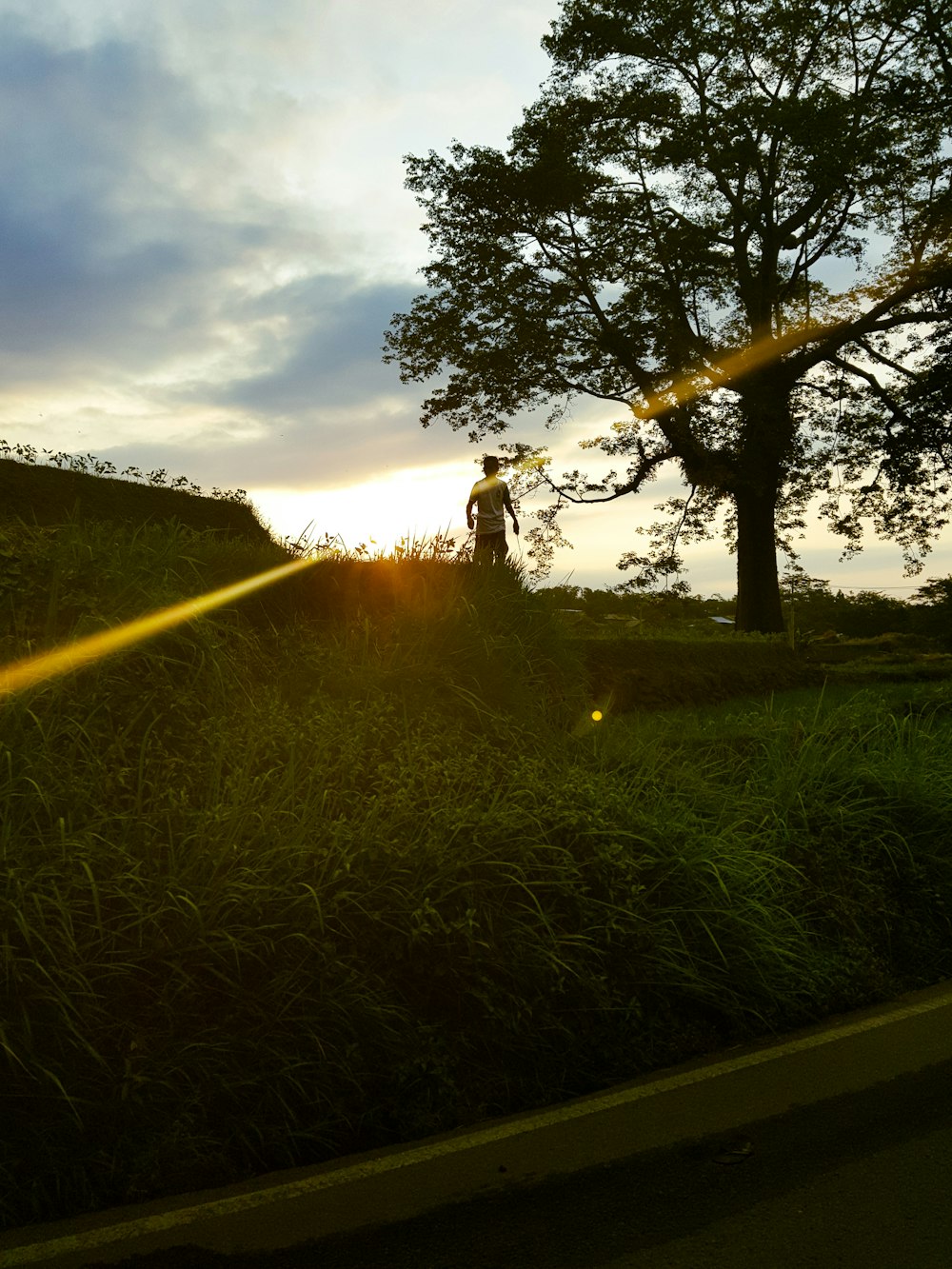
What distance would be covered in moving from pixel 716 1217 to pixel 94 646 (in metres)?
3.40

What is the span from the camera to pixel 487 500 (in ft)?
36.7

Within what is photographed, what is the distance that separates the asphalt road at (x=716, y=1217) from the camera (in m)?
Answer: 2.44

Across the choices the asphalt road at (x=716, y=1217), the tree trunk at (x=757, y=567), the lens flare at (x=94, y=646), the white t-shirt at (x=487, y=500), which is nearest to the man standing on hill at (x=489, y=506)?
the white t-shirt at (x=487, y=500)

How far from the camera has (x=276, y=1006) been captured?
314cm

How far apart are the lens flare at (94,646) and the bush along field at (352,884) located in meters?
0.07

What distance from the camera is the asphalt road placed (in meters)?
2.44

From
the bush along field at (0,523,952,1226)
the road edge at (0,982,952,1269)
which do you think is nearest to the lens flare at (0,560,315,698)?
the bush along field at (0,523,952,1226)

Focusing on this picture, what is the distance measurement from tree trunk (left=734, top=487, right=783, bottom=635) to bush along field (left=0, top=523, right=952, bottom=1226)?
15377 mm

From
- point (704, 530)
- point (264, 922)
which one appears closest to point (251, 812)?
point (264, 922)

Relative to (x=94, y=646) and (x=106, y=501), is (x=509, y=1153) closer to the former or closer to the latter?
(x=94, y=646)

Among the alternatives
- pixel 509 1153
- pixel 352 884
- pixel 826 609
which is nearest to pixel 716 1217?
pixel 509 1153

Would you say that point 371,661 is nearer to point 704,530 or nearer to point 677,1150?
point 677,1150

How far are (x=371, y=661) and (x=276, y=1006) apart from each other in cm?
280

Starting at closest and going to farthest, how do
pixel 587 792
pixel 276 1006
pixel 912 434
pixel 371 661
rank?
1. pixel 276 1006
2. pixel 587 792
3. pixel 371 661
4. pixel 912 434
